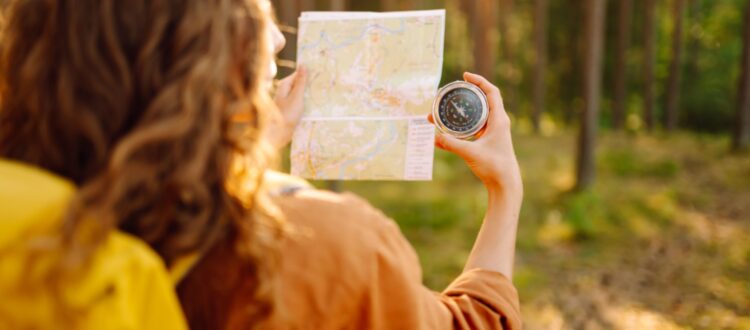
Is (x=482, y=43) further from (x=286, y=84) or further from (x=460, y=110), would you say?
(x=460, y=110)

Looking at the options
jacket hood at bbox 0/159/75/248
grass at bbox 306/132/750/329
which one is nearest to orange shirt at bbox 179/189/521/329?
jacket hood at bbox 0/159/75/248

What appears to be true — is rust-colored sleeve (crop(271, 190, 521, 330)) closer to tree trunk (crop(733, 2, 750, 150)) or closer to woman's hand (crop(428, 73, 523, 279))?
woman's hand (crop(428, 73, 523, 279))

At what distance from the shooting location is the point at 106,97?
3.53 feet

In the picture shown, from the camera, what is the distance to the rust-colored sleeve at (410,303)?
118 cm

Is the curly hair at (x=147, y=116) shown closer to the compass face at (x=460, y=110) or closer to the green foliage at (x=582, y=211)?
the compass face at (x=460, y=110)

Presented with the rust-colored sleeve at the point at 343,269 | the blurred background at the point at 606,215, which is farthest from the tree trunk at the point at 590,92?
the rust-colored sleeve at the point at 343,269

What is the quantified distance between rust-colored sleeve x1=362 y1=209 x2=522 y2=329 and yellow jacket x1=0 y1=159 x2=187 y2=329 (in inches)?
12.4

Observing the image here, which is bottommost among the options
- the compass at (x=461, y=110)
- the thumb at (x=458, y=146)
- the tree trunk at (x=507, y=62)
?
the tree trunk at (x=507, y=62)

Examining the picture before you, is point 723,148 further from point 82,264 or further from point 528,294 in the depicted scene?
point 82,264

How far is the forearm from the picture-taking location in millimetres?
1585

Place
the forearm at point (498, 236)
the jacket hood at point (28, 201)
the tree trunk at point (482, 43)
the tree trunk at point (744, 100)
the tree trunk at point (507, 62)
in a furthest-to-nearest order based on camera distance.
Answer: the tree trunk at point (507, 62) < the tree trunk at point (482, 43) < the tree trunk at point (744, 100) < the forearm at point (498, 236) < the jacket hood at point (28, 201)

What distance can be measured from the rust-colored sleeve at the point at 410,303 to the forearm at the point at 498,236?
0.10 meters

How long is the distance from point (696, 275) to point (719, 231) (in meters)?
1.44

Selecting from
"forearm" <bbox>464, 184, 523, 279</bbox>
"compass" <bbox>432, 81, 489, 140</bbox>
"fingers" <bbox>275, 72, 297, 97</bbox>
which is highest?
"fingers" <bbox>275, 72, 297, 97</bbox>
